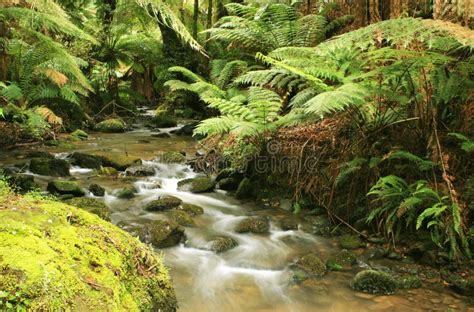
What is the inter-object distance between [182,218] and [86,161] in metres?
2.54

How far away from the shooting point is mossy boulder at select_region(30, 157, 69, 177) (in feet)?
19.1

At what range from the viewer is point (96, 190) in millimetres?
5207

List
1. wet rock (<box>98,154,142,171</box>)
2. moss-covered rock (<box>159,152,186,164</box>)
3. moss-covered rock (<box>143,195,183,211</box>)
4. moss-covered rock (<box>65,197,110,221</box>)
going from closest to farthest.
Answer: moss-covered rock (<box>65,197,110,221</box>) < moss-covered rock (<box>143,195,183,211</box>) < wet rock (<box>98,154,142,171</box>) < moss-covered rock (<box>159,152,186,164</box>)

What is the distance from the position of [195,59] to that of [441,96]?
324 inches

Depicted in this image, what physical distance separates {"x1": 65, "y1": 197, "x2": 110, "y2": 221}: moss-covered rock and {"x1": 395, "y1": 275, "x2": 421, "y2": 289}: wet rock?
2728mm

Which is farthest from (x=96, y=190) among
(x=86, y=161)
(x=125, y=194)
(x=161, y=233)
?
(x=161, y=233)

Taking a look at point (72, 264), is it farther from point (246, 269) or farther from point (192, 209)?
point (192, 209)

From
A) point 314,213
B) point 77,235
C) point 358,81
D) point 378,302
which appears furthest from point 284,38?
point 77,235

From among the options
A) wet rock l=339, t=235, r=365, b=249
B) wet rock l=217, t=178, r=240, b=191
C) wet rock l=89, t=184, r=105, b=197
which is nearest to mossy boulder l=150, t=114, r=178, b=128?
wet rock l=217, t=178, r=240, b=191

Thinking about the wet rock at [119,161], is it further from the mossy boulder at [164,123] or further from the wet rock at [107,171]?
the mossy boulder at [164,123]

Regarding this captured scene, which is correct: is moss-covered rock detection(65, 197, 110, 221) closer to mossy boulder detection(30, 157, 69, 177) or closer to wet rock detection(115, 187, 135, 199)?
wet rock detection(115, 187, 135, 199)

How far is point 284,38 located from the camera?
24.8 ft

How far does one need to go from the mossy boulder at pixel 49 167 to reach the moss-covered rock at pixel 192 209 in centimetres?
203

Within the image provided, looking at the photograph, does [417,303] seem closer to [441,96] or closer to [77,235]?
[441,96]
